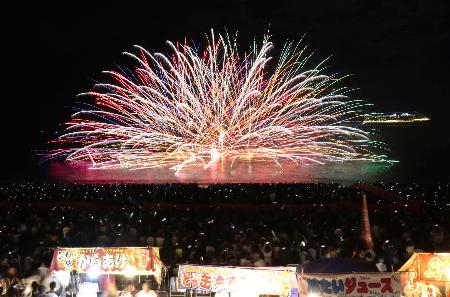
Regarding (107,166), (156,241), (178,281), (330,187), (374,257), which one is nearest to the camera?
(178,281)

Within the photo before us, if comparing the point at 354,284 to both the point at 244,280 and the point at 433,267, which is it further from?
the point at 244,280

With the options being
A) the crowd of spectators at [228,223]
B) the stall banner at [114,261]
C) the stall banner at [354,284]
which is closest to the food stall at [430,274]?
the stall banner at [354,284]

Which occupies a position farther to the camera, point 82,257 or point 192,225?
point 192,225

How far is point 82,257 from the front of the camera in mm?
8844

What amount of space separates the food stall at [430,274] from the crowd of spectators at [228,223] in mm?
1852

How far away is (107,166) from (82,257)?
33446 millimetres

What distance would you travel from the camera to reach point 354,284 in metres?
6.83

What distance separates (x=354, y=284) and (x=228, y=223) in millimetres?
6377

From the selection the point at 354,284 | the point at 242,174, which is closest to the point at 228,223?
the point at 354,284

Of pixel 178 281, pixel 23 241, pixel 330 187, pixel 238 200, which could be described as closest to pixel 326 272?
pixel 178 281

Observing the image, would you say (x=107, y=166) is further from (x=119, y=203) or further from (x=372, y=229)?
(x=372, y=229)

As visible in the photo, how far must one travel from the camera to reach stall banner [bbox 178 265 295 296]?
7.66 meters

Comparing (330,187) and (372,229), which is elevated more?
(330,187)

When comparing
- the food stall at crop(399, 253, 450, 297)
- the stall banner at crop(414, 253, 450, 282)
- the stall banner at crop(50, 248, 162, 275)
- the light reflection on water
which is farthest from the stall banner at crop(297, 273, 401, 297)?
the light reflection on water
